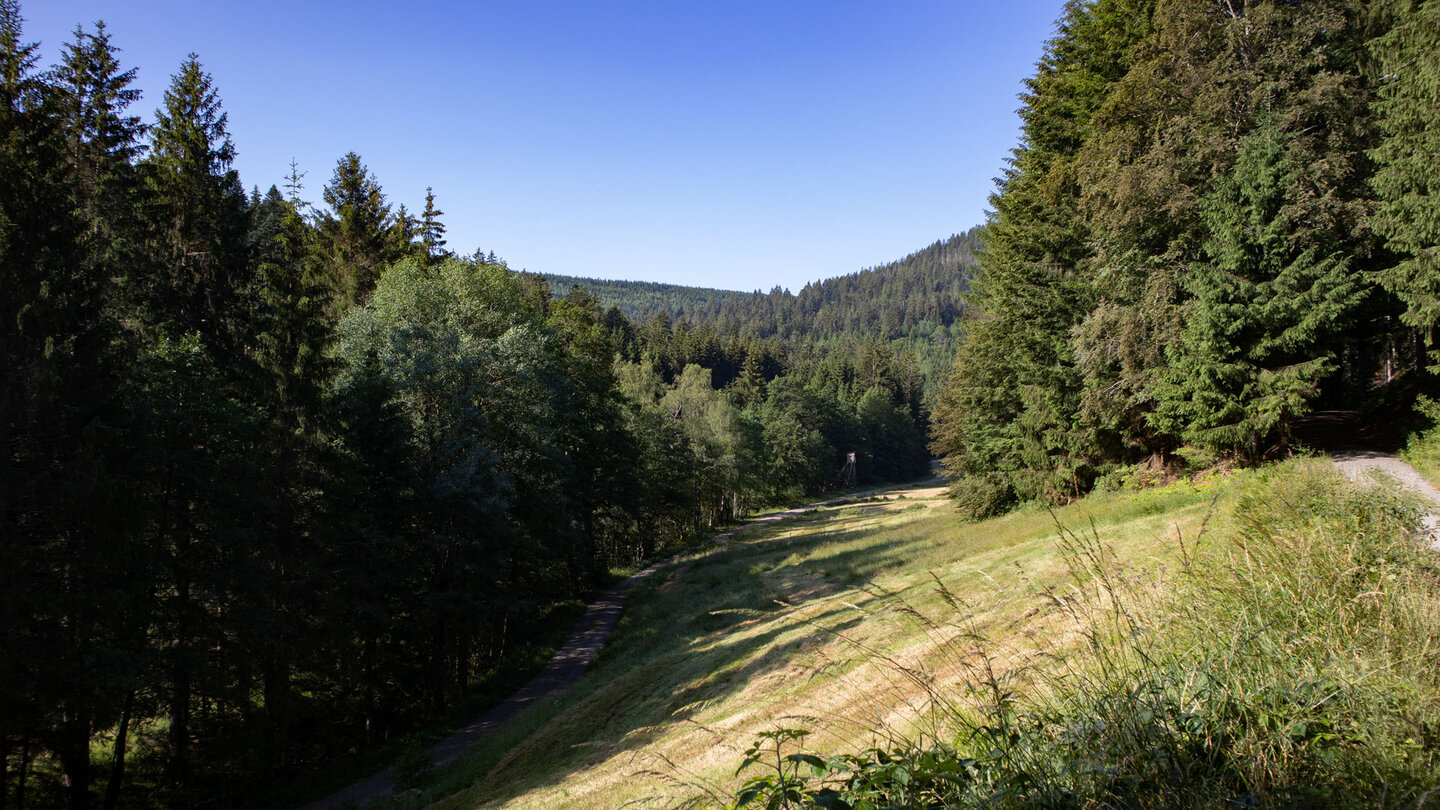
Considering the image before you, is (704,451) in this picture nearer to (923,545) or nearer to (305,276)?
(923,545)

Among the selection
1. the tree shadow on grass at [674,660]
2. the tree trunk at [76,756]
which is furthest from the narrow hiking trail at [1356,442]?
the tree trunk at [76,756]

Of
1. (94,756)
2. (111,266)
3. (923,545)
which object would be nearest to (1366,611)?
(923,545)

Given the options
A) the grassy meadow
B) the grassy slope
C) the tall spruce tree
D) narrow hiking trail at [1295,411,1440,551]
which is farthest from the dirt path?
the tall spruce tree

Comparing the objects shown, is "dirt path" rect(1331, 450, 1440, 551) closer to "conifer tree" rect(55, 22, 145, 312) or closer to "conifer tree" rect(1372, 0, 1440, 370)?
"conifer tree" rect(1372, 0, 1440, 370)

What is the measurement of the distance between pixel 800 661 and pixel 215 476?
1444cm

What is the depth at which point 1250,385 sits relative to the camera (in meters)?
14.4

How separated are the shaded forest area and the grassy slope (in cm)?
637

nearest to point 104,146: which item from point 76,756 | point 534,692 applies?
point 76,756

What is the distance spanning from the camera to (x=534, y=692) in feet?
70.3

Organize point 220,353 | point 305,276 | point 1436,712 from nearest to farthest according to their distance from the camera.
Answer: point 1436,712 → point 220,353 → point 305,276

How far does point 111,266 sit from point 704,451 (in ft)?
132

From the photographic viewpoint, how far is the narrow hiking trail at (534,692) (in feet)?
49.9

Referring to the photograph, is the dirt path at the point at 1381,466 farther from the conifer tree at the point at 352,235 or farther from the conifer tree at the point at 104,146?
the conifer tree at the point at 352,235

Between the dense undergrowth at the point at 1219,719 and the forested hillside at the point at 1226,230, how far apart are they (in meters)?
13.0
